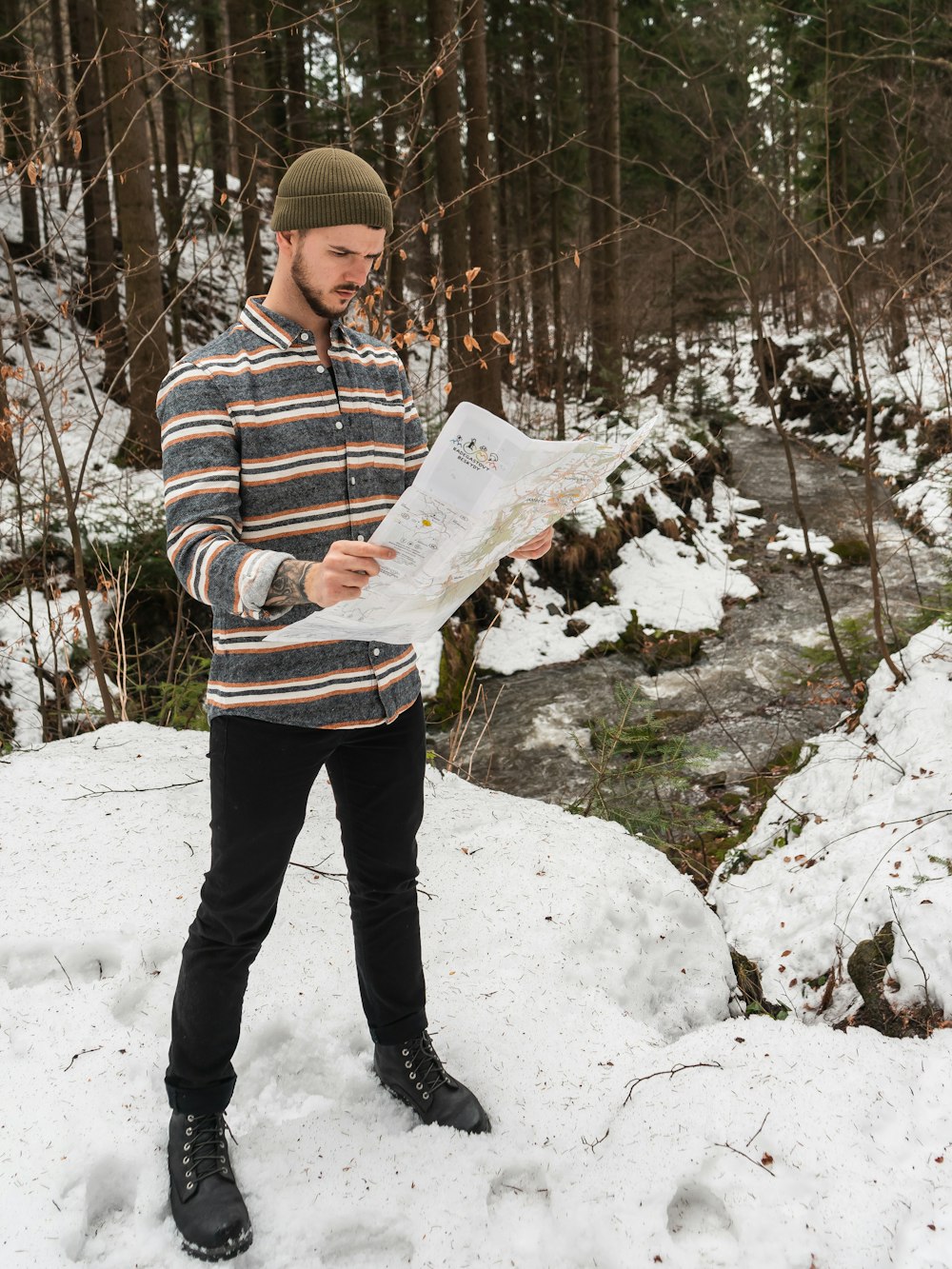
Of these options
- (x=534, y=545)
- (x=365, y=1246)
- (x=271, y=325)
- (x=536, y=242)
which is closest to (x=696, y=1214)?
(x=365, y=1246)

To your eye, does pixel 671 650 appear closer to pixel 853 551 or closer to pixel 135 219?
pixel 853 551

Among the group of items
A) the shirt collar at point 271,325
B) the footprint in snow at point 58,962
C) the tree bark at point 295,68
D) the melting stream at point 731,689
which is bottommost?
the melting stream at point 731,689

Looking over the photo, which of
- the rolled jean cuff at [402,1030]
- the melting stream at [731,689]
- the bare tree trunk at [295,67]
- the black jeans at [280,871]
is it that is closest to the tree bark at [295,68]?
the bare tree trunk at [295,67]

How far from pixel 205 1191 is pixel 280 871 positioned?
0.70m

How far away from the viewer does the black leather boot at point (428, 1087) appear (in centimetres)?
228

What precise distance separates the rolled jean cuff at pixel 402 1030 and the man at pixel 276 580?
389mm

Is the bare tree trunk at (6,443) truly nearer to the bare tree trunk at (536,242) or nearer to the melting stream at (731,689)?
the melting stream at (731,689)

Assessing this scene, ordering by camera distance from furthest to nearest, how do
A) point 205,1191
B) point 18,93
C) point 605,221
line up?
point 605,221
point 18,93
point 205,1191

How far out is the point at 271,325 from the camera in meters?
1.95

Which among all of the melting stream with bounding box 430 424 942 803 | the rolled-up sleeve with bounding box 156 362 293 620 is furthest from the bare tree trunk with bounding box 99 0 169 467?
the rolled-up sleeve with bounding box 156 362 293 620

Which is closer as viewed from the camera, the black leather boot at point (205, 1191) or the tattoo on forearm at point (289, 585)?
the tattoo on forearm at point (289, 585)

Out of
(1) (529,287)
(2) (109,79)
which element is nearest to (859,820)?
(2) (109,79)

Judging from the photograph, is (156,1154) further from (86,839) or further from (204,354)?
(204,354)

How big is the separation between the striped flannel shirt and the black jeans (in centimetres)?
9
